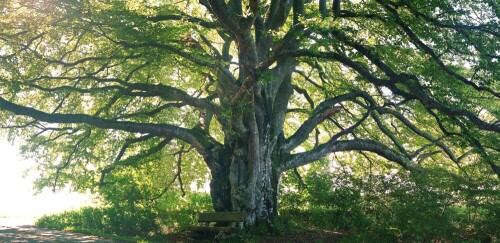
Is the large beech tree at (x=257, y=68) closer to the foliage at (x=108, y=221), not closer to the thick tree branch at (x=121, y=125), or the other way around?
the thick tree branch at (x=121, y=125)

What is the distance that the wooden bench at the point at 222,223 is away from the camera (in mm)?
13352

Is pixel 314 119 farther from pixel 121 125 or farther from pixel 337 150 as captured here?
pixel 121 125

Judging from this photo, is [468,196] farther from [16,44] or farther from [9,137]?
[9,137]

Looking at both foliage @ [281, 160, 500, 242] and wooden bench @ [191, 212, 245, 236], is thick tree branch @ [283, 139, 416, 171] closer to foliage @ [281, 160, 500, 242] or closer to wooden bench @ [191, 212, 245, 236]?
foliage @ [281, 160, 500, 242]

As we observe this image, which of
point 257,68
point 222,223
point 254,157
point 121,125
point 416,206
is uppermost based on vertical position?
point 257,68

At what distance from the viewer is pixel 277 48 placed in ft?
38.3

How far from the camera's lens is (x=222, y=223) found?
563 inches

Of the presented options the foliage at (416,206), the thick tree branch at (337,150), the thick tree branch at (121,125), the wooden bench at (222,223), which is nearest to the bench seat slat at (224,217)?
the wooden bench at (222,223)

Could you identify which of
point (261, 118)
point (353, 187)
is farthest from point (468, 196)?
point (261, 118)

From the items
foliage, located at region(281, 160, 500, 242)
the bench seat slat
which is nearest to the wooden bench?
the bench seat slat

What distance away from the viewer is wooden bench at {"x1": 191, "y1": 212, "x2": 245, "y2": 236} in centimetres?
1335

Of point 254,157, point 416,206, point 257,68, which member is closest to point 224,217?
point 254,157

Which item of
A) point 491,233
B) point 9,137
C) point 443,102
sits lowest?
point 491,233

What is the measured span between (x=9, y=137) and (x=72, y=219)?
17.9 ft
